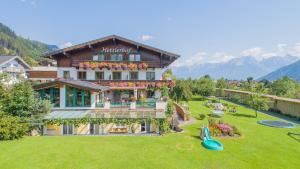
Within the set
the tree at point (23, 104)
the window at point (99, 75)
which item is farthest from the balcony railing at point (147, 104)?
the tree at point (23, 104)

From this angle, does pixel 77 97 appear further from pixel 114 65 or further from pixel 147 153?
pixel 147 153

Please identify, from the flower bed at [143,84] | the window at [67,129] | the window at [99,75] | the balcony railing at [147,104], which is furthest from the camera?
the window at [99,75]

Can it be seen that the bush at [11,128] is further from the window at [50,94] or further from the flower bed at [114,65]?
the flower bed at [114,65]

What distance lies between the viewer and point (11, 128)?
17875 millimetres

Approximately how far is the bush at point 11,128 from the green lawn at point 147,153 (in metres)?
0.76

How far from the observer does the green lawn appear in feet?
43.4

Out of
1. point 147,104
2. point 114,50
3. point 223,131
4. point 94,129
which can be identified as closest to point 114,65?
point 114,50

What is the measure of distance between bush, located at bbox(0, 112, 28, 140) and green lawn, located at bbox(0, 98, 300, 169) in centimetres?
76

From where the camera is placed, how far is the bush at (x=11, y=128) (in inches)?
692

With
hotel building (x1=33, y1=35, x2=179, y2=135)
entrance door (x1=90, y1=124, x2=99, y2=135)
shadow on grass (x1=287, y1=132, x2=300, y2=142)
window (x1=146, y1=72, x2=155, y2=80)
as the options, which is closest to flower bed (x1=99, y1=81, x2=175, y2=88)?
hotel building (x1=33, y1=35, x2=179, y2=135)

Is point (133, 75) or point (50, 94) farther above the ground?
point (133, 75)

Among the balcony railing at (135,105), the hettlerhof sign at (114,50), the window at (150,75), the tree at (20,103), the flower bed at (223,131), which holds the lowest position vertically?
the flower bed at (223,131)

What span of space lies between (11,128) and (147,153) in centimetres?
1194

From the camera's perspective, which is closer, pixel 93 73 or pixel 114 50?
pixel 93 73
